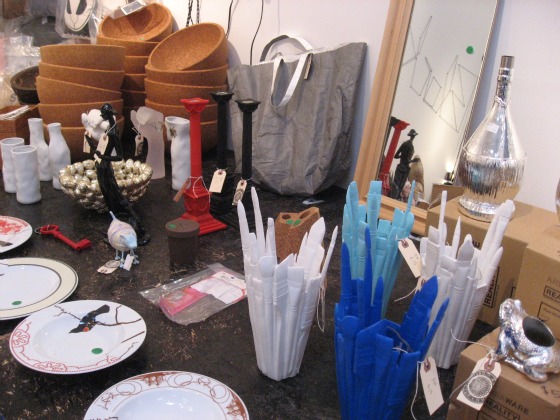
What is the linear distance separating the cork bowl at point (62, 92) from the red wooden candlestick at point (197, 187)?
0.52 metres

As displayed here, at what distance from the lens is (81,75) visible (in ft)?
5.42

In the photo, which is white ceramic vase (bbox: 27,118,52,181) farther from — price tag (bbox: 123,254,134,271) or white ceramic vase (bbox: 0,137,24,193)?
price tag (bbox: 123,254,134,271)

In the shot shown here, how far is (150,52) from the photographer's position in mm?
1964

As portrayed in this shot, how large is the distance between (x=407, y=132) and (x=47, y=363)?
1012 millimetres

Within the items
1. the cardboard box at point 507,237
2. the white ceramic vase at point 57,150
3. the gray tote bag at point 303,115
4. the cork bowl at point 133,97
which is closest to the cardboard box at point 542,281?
the cardboard box at point 507,237

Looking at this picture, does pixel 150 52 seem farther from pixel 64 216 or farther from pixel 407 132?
pixel 407 132

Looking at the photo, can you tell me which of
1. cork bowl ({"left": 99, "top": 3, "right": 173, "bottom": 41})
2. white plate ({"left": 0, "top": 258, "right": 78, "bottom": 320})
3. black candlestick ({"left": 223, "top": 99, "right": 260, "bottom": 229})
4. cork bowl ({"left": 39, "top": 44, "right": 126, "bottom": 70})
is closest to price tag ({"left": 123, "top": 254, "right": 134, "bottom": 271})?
white plate ({"left": 0, "top": 258, "right": 78, "bottom": 320})

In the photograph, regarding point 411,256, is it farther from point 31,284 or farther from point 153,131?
point 153,131

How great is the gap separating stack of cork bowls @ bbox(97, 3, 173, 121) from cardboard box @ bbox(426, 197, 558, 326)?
4.34 feet

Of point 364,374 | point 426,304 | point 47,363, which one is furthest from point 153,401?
point 426,304

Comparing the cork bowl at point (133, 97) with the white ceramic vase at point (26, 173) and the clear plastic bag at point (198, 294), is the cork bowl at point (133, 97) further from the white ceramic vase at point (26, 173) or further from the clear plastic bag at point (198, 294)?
the clear plastic bag at point (198, 294)

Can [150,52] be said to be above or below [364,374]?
above

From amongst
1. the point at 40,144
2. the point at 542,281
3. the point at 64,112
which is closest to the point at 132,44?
the point at 64,112

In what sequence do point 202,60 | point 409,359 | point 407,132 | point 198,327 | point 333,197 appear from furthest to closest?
1. point 202,60
2. point 333,197
3. point 407,132
4. point 198,327
5. point 409,359
